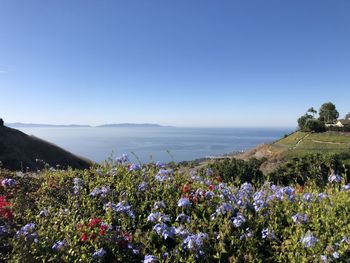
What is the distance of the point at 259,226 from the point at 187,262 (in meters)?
1.13

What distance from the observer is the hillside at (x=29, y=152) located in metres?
30.5

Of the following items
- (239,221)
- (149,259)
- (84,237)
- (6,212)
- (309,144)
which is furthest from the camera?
(309,144)

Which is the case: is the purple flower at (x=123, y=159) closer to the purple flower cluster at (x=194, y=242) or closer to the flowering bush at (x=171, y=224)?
the flowering bush at (x=171, y=224)

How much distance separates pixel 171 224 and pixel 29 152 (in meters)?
33.2

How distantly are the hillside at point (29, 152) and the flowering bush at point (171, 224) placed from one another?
84.5 feet

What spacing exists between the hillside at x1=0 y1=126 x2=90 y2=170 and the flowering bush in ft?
84.5

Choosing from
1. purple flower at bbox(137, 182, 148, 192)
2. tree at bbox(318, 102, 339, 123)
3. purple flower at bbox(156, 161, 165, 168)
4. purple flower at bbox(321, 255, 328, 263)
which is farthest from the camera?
tree at bbox(318, 102, 339, 123)

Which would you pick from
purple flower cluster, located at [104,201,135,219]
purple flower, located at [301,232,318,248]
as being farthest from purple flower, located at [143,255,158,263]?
purple flower, located at [301,232,318,248]

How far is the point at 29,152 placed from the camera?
3406cm

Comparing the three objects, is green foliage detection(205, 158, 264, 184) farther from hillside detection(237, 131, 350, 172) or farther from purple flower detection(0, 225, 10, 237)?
hillside detection(237, 131, 350, 172)

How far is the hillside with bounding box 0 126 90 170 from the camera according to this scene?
3047cm

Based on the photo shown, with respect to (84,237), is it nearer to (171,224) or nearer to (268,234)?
(171,224)

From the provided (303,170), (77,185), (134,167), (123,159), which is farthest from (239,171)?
(77,185)

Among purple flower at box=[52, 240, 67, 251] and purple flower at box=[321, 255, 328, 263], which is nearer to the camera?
purple flower at box=[321, 255, 328, 263]
